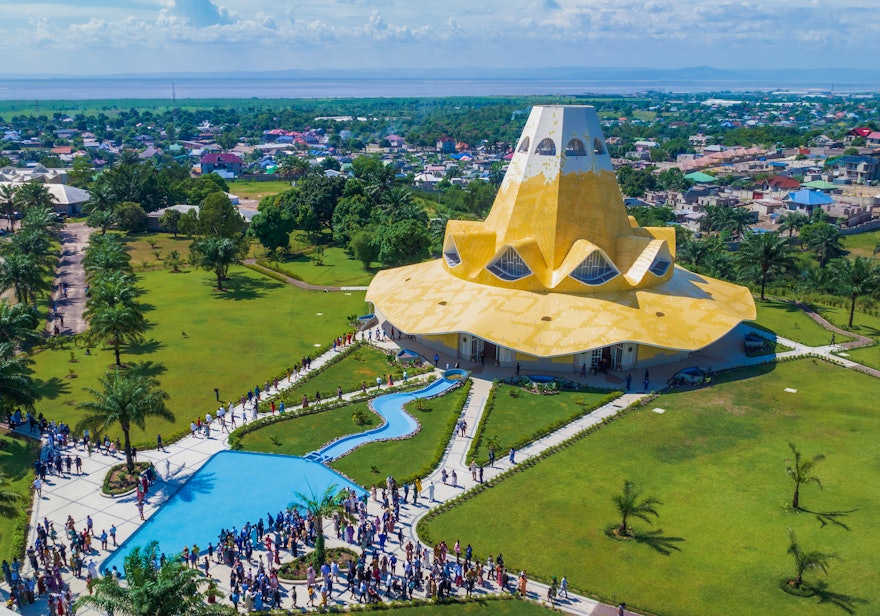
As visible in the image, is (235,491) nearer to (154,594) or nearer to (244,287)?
(154,594)

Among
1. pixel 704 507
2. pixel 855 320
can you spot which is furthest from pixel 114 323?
pixel 855 320

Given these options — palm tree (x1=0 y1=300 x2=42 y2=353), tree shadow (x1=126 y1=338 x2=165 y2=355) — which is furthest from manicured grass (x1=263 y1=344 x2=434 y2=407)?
palm tree (x1=0 y1=300 x2=42 y2=353)

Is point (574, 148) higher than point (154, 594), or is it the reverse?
point (574, 148)

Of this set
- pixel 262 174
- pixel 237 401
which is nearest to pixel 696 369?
pixel 237 401

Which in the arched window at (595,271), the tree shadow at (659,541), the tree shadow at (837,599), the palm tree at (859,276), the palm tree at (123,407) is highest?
the arched window at (595,271)

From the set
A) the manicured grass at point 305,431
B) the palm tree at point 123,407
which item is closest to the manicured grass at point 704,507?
the manicured grass at point 305,431

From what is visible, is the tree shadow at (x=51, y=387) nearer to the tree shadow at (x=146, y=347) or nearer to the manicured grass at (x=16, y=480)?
the manicured grass at (x=16, y=480)
